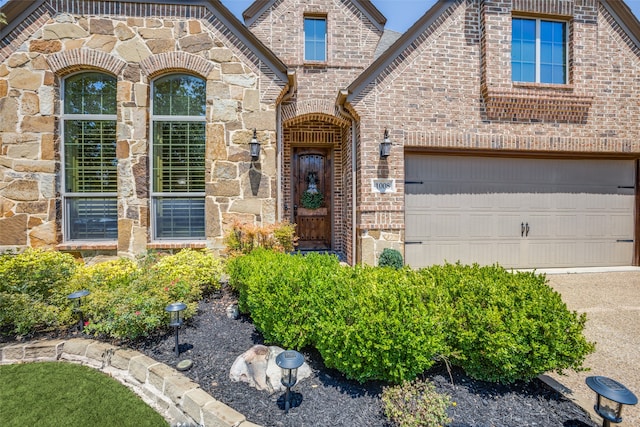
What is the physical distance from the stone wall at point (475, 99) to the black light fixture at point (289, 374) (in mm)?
3618

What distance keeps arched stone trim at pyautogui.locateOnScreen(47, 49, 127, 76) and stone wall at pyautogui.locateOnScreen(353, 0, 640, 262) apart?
4227 mm

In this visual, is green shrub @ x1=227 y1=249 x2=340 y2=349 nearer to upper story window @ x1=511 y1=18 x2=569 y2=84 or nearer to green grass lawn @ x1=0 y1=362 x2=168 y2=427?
green grass lawn @ x1=0 y1=362 x2=168 y2=427

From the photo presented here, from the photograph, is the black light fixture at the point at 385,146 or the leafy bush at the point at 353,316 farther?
the black light fixture at the point at 385,146

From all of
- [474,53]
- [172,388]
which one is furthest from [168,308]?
[474,53]

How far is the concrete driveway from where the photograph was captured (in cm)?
248

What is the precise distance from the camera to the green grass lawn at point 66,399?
219 centimetres

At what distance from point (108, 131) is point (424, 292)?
5.66 meters

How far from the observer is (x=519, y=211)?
6.01 m

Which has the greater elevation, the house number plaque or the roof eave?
the roof eave

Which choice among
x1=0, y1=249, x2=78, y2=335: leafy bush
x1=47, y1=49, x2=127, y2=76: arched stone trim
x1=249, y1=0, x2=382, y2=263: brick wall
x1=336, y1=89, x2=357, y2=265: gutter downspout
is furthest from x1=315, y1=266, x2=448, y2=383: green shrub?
x1=47, y1=49, x2=127, y2=76: arched stone trim

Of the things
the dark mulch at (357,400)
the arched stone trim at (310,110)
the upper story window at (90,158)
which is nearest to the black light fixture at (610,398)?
the dark mulch at (357,400)

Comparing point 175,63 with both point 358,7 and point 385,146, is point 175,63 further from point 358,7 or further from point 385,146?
point 358,7

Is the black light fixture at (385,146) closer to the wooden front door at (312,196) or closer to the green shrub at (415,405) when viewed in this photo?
the wooden front door at (312,196)

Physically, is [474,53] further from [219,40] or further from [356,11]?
[219,40]
